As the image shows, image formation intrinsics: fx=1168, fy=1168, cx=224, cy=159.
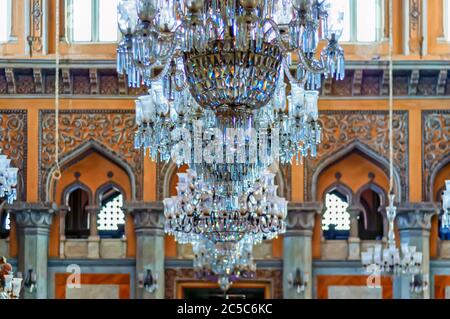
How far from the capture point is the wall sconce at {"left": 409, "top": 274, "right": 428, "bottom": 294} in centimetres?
1764

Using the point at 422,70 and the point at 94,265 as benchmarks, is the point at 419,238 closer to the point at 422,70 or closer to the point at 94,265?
the point at 422,70

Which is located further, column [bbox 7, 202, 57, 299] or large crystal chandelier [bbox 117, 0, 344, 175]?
column [bbox 7, 202, 57, 299]

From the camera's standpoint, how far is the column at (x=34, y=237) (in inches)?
701

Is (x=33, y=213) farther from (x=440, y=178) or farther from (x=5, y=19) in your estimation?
(x=440, y=178)

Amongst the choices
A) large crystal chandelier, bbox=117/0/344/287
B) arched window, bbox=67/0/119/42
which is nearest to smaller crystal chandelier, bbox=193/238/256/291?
large crystal chandelier, bbox=117/0/344/287

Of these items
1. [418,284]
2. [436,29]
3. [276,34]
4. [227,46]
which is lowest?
[418,284]

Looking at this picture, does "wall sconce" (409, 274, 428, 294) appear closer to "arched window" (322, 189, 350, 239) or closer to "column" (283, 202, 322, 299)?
"arched window" (322, 189, 350, 239)

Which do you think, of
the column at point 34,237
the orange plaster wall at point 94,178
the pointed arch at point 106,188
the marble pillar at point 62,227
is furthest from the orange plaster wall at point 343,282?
the column at point 34,237

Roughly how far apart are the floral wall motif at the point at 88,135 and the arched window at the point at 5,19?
1.36m

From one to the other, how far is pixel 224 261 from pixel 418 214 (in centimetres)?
319

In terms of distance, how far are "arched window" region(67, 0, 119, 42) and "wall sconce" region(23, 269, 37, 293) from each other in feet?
12.1

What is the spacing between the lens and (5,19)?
Answer: 18375 millimetres

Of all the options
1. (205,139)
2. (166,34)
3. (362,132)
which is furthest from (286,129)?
(362,132)

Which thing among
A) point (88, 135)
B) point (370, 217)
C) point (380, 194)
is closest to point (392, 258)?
point (380, 194)
